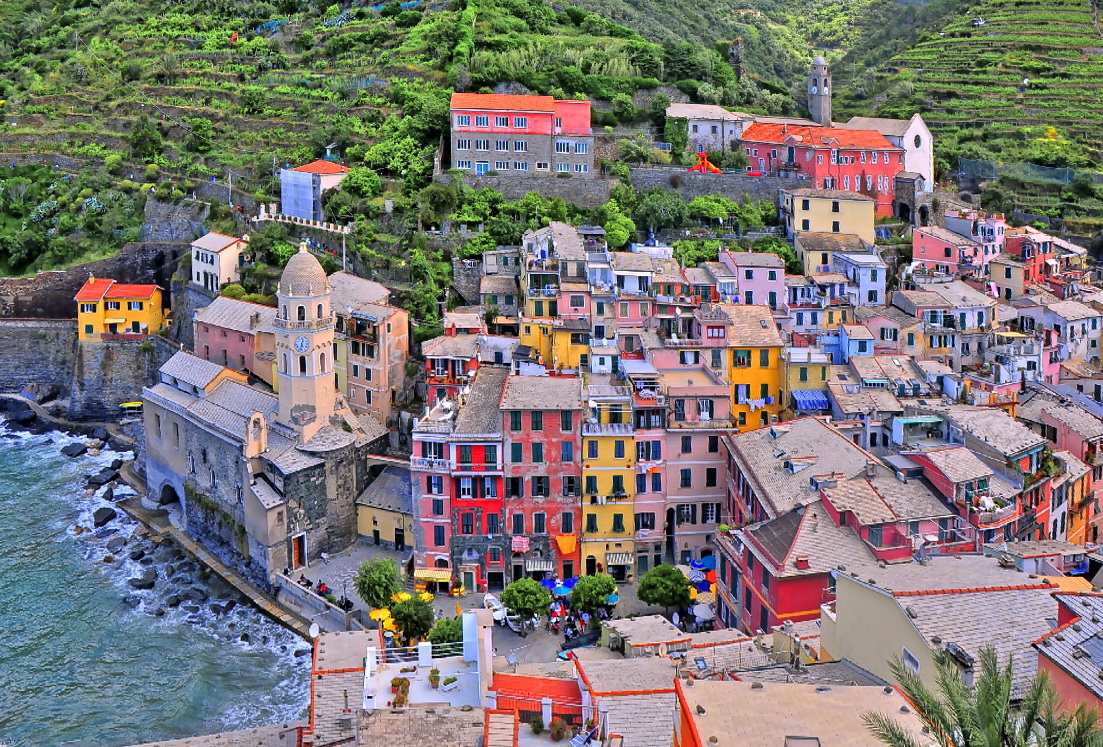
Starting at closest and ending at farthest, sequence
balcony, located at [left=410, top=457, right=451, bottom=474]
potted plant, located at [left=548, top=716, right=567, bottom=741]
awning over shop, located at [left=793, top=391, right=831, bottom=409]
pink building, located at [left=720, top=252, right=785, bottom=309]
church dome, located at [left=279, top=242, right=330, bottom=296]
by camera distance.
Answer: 1. potted plant, located at [left=548, top=716, right=567, bottom=741]
2. balcony, located at [left=410, top=457, right=451, bottom=474]
3. awning over shop, located at [left=793, top=391, right=831, bottom=409]
4. church dome, located at [left=279, top=242, right=330, bottom=296]
5. pink building, located at [left=720, top=252, right=785, bottom=309]

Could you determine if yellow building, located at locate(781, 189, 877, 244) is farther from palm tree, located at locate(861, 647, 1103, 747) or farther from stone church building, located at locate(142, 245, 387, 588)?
palm tree, located at locate(861, 647, 1103, 747)

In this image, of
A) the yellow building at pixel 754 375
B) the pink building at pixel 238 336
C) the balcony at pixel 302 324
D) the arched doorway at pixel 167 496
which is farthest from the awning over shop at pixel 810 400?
the arched doorway at pixel 167 496

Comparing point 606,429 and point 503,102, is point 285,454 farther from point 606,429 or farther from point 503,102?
point 503,102

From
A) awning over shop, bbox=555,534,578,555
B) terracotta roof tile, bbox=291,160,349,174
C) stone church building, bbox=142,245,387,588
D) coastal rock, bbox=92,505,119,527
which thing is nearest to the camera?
awning over shop, bbox=555,534,578,555

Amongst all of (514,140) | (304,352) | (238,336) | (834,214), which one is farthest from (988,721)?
(514,140)

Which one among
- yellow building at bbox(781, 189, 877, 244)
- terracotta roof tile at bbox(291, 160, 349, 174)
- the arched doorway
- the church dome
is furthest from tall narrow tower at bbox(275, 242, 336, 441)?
yellow building at bbox(781, 189, 877, 244)

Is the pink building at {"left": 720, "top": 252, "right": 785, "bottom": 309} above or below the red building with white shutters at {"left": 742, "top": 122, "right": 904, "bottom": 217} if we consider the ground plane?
below
